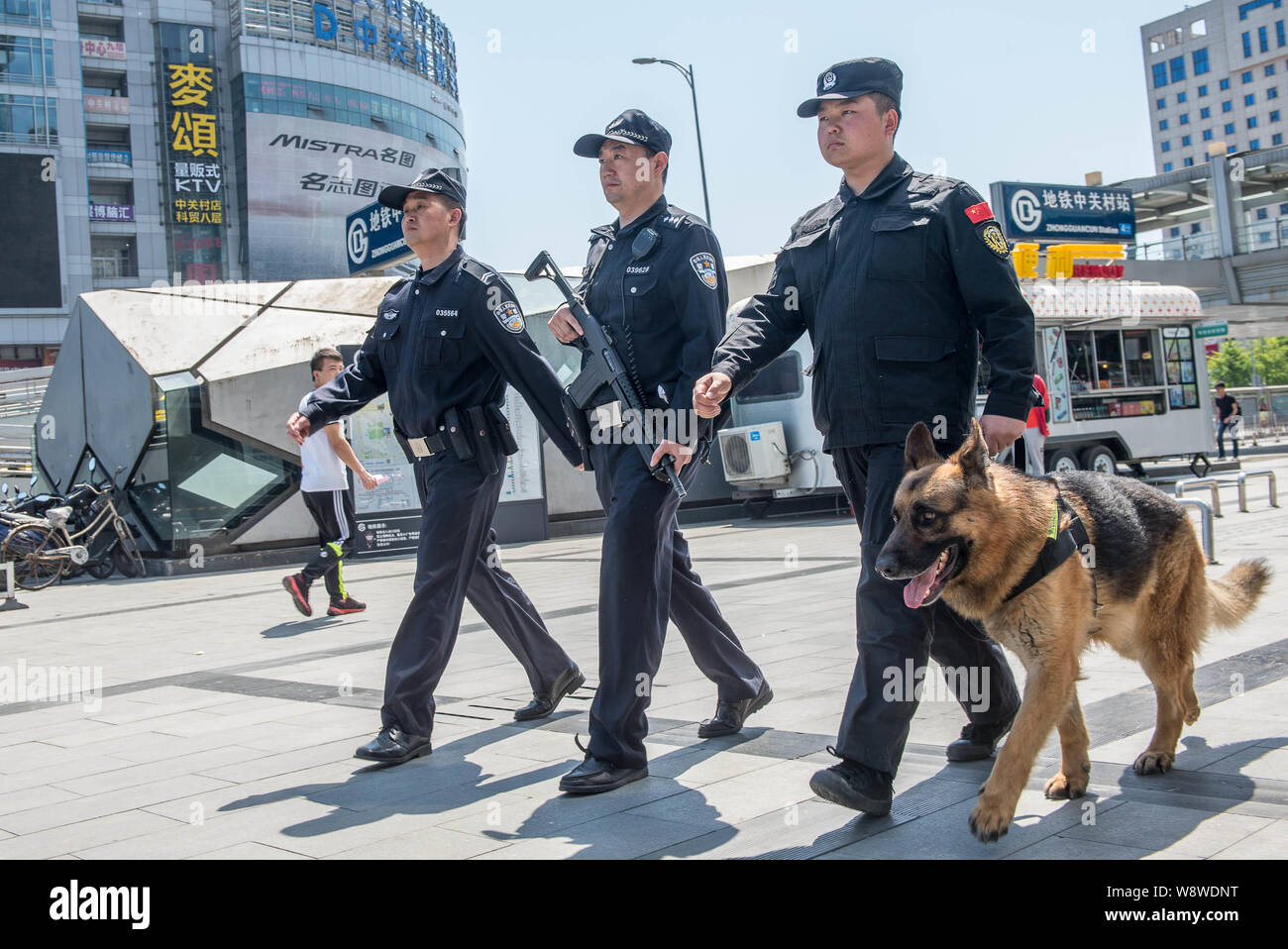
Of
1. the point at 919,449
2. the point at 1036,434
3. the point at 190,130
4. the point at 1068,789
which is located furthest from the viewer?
the point at 190,130

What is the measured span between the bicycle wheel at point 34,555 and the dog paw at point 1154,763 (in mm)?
12513

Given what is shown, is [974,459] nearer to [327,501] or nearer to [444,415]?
[444,415]

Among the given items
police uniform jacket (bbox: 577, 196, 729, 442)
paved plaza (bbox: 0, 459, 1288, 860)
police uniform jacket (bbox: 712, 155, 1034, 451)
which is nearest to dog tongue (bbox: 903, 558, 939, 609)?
police uniform jacket (bbox: 712, 155, 1034, 451)

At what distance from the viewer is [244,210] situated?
49406 mm

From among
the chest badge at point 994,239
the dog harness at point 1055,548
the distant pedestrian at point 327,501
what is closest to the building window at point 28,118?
the distant pedestrian at point 327,501

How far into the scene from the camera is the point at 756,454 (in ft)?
52.7

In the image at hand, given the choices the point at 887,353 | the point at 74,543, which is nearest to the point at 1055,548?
the point at 887,353

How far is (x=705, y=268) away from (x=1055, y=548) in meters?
1.59

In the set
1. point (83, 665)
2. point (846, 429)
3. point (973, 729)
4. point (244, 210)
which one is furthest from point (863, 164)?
point (244, 210)

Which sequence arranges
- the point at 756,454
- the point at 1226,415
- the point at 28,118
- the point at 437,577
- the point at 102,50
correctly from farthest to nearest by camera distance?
1. the point at 102,50
2. the point at 28,118
3. the point at 1226,415
4. the point at 756,454
5. the point at 437,577

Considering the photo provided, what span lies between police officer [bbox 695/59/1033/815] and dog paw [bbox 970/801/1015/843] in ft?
0.99

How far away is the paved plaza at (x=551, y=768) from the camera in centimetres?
296

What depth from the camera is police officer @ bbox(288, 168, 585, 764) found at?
4.24m
